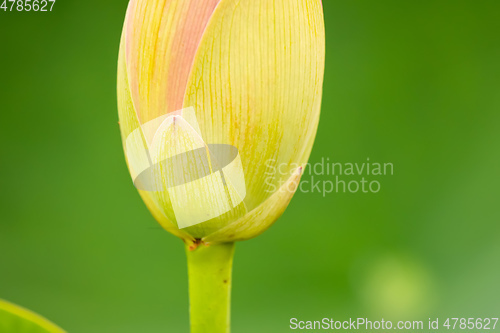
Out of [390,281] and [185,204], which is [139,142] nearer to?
[185,204]

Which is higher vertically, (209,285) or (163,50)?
(163,50)

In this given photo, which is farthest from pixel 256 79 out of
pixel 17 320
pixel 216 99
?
pixel 17 320

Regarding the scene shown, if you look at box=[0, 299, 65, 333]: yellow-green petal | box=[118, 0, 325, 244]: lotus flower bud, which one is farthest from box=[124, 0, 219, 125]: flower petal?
box=[0, 299, 65, 333]: yellow-green petal

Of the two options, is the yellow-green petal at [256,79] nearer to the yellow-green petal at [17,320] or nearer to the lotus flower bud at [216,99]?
the lotus flower bud at [216,99]

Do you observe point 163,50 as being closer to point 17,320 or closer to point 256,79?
point 256,79

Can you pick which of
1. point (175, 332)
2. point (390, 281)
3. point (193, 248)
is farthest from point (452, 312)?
point (193, 248)
